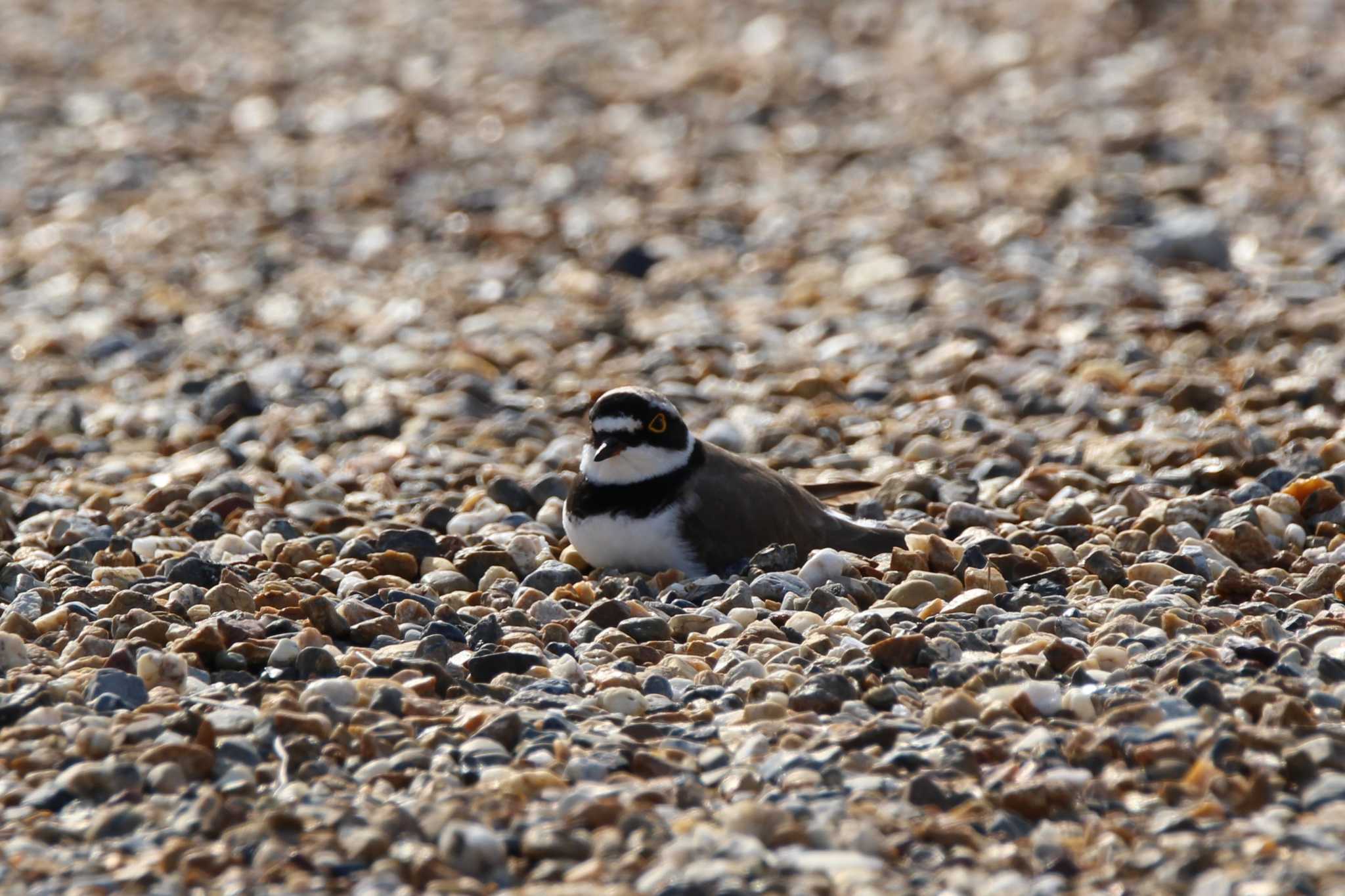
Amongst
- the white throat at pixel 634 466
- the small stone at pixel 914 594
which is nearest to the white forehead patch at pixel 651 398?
the white throat at pixel 634 466

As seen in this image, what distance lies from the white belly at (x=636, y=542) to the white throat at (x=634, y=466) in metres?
0.18

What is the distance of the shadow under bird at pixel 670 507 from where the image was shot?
22.9 feet

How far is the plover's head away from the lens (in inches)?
278

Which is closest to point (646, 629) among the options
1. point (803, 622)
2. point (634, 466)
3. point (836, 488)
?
point (803, 622)

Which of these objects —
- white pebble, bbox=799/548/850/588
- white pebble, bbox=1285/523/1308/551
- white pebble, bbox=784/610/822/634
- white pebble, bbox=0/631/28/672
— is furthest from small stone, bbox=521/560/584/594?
white pebble, bbox=1285/523/1308/551

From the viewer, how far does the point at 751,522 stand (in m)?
7.01

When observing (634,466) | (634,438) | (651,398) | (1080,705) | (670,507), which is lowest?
(1080,705)

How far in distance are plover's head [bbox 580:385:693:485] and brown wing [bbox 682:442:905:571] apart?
0.15m

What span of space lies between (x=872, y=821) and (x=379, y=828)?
3.99 feet

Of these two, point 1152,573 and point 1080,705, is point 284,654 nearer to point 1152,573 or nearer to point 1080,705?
point 1080,705

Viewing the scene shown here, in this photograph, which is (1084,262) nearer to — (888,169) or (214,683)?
(888,169)

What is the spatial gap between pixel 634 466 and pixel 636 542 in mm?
319

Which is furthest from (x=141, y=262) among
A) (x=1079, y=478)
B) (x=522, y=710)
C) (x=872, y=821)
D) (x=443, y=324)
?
(x=872, y=821)

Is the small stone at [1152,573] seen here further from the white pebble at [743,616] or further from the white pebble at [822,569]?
the white pebble at [743,616]
